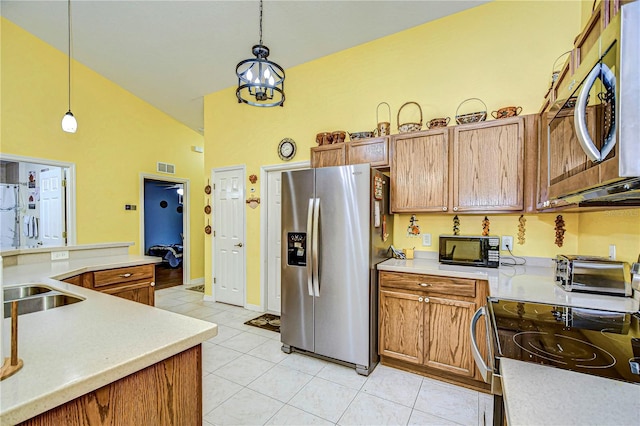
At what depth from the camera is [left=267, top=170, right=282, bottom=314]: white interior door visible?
3912 mm

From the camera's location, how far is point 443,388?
7.27ft

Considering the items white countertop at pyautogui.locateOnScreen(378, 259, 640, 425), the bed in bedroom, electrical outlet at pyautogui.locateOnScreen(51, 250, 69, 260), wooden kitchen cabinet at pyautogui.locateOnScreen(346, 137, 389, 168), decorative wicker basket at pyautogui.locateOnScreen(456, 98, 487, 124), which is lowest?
the bed in bedroom

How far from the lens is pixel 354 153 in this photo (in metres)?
2.96

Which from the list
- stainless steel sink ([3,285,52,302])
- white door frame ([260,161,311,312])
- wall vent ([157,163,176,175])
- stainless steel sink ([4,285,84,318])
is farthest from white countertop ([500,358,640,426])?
wall vent ([157,163,176,175])

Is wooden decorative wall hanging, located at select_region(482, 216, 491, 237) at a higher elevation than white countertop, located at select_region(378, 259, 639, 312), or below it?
higher

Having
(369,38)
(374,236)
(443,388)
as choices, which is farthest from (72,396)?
(369,38)

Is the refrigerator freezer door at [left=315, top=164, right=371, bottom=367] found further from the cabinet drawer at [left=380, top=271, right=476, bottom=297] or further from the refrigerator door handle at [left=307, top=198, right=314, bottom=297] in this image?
the cabinet drawer at [left=380, top=271, right=476, bottom=297]

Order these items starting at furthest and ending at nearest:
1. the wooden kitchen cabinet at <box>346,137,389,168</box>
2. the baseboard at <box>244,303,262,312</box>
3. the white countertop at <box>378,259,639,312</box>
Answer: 1. the baseboard at <box>244,303,262,312</box>
2. the wooden kitchen cabinet at <box>346,137,389,168</box>
3. the white countertop at <box>378,259,639,312</box>

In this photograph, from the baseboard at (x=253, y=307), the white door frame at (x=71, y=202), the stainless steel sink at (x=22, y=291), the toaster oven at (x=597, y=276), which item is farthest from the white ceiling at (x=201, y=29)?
the baseboard at (x=253, y=307)

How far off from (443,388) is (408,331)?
47 cm

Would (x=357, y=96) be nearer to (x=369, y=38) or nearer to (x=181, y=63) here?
(x=369, y=38)

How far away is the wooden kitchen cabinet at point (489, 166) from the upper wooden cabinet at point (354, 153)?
65 cm

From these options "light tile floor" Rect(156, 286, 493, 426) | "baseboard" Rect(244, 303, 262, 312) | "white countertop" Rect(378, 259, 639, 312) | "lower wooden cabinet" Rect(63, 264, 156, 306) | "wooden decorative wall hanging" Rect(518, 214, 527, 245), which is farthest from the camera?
"baseboard" Rect(244, 303, 262, 312)

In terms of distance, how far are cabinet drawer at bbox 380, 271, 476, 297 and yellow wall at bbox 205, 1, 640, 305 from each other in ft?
2.17
